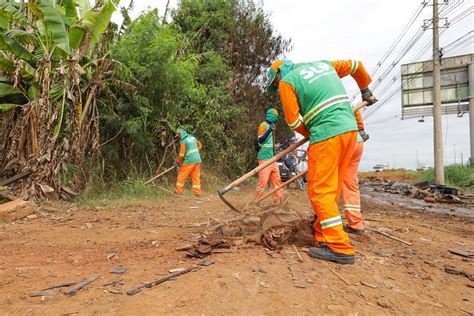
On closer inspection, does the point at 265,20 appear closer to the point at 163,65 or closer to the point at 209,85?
the point at 209,85

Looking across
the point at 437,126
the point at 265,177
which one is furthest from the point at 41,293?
the point at 437,126

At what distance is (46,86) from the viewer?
6055 millimetres

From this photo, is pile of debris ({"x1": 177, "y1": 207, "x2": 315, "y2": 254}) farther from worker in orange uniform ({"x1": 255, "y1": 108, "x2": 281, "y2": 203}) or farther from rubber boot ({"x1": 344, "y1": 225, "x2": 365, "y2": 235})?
worker in orange uniform ({"x1": 255, "y1": 108, "x2": 281, "y2": 203})

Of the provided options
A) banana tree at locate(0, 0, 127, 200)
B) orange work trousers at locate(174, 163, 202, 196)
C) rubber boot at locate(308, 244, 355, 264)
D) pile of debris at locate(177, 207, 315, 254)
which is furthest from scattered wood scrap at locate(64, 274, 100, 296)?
orange work trousers at locate(174, 163, 202, 196)

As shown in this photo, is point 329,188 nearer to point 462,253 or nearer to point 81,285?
point 462,253

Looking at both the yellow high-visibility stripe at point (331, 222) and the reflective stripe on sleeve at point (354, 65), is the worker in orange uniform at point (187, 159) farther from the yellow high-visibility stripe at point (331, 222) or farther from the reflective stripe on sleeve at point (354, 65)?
the yellow high-visibility stripe at point (331, 222)

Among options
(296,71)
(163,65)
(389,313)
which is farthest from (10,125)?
(389,313)

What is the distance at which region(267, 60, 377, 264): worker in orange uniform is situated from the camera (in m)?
2.80

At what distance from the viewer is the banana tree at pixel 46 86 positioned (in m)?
6.04

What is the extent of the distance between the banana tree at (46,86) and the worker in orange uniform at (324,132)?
4714mm

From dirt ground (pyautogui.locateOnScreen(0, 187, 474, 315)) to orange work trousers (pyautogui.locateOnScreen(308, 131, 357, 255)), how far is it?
0.75 feet

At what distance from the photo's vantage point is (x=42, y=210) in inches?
226

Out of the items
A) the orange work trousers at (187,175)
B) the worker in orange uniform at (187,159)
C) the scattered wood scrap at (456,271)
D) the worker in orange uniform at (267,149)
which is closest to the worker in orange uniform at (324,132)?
the scattered wood scrap at (456,271)

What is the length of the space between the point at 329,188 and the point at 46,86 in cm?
565
